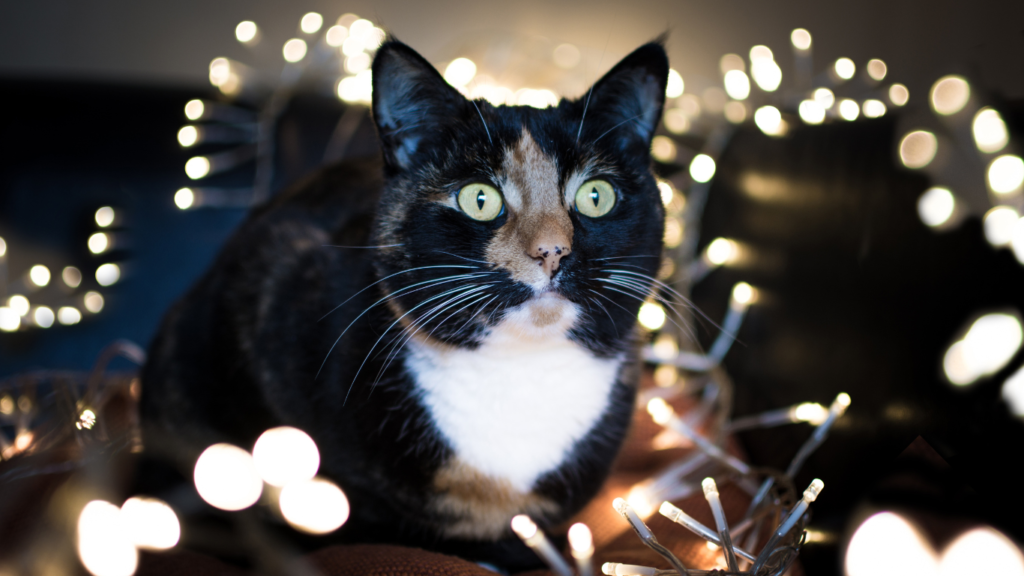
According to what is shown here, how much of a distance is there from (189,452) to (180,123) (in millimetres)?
962

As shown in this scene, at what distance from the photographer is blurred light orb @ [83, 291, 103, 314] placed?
5.04 feet

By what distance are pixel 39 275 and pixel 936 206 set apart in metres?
1.84

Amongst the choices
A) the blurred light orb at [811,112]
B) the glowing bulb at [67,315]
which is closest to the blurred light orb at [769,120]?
the blurred light orb at [811,112]

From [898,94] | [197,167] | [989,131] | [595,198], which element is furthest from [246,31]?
[989,131]

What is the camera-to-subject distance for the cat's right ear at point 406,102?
30.0 inches

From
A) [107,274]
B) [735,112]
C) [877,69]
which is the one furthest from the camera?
[107,274]

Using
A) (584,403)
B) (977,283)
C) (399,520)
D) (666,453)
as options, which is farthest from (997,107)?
(399,520)

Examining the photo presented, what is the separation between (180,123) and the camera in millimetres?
1560

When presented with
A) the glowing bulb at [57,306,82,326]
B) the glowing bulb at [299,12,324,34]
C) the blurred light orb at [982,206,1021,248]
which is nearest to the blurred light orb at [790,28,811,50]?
the blurred light orb at [982,206,1021,248]

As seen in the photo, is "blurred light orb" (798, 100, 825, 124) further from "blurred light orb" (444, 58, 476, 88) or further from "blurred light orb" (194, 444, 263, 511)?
"blurred light orb" (194, 444, 263, 511)

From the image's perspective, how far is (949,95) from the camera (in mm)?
783

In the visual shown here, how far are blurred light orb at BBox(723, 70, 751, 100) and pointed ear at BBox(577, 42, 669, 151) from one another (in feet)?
2.09

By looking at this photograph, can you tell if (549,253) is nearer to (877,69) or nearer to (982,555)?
(982,555)

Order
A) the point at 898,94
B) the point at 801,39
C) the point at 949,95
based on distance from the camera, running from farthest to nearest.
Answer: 1. the point at 801,39
2. the point at 898,94
3. the point at 949,95
